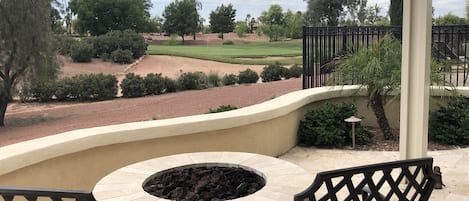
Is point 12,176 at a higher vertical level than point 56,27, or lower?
lower

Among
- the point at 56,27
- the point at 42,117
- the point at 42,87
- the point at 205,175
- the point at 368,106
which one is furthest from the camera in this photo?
the point at 56,27

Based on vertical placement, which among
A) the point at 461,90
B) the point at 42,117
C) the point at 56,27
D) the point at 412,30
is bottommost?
the point at 42,117

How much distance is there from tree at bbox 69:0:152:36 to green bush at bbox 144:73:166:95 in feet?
6.43

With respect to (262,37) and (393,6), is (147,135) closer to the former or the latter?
(393,6)

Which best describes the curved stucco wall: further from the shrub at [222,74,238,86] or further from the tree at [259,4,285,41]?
the tree at [259,4,285,41]

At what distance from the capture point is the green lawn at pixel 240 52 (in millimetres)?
12938

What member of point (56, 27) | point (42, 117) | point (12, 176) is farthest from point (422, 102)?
point (56, 27)

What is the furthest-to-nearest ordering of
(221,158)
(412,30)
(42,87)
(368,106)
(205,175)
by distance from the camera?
(42,87), (368,106), (412,30), (221,158), (205,175)

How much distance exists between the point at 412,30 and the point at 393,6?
6.10 meters

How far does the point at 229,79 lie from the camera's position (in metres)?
13.6

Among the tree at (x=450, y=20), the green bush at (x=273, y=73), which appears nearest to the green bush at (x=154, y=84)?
the green bush at (x=273, y=73)

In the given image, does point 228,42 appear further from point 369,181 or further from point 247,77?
point 369,181

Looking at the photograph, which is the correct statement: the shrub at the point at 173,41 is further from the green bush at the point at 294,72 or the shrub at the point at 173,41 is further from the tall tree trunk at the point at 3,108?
the tall tree trunk at the point at 3,108

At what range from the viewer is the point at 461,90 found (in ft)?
19.0
